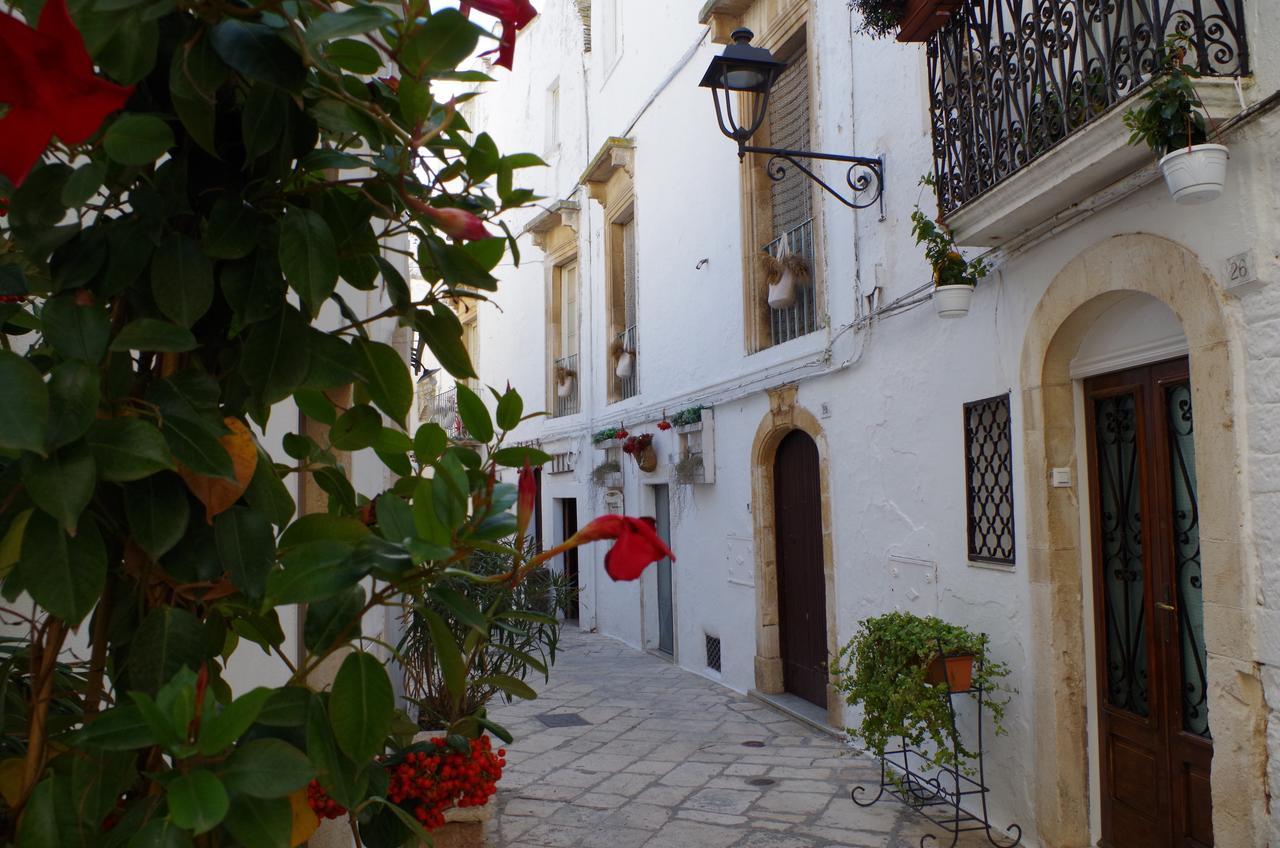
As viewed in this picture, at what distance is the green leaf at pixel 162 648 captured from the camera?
0.94m

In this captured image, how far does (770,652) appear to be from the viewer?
8.59 metres

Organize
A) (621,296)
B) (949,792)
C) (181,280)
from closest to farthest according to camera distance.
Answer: (181,280) → (949,792) → (621,296)

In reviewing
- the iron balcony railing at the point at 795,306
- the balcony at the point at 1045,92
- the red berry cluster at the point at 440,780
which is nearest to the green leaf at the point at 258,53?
the red berry cluster at the point at 440,780

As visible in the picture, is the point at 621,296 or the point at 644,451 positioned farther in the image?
the point at 621,296

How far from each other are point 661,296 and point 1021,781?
6.99m

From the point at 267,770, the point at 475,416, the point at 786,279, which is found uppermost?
the point at 786,279

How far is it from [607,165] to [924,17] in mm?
7776

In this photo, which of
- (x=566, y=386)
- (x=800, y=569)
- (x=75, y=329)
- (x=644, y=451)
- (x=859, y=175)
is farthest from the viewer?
(x=566, y=386)

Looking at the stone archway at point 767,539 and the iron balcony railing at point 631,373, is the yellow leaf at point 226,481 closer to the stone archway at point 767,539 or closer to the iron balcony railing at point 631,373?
the stone archway at point 767,539

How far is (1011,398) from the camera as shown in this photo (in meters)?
5.14

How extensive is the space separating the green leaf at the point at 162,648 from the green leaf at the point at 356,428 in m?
0.30

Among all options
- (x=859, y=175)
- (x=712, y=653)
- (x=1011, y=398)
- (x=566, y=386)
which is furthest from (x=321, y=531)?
(x=566, y=386)

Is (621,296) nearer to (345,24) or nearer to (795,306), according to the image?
(795,306)

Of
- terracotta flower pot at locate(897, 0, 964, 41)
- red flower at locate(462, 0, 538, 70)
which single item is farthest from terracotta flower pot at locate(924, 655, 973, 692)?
red flower at locate(462, 0, 538, 70)
